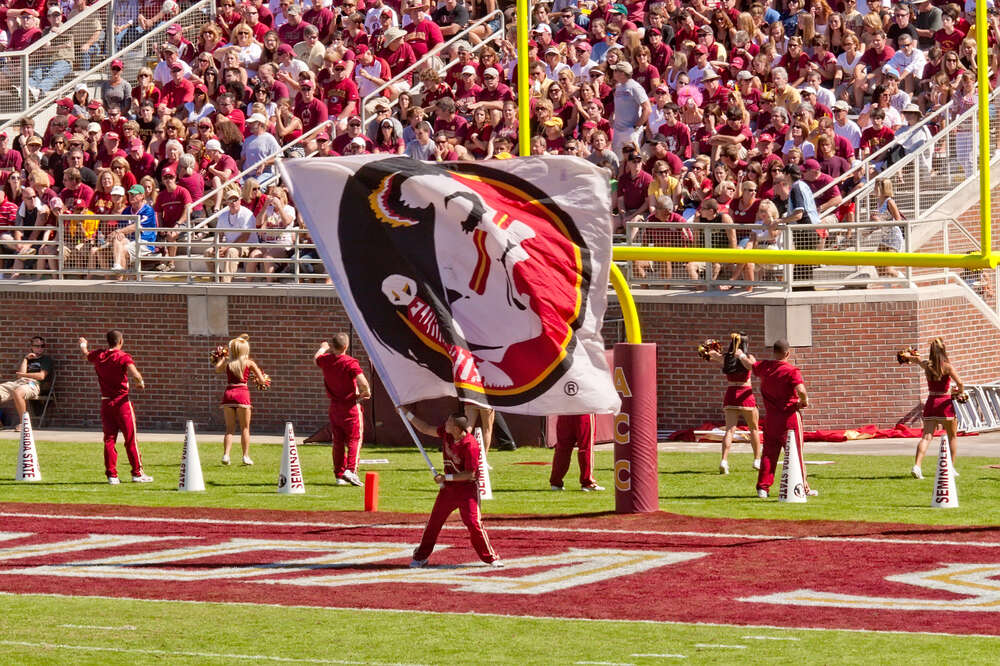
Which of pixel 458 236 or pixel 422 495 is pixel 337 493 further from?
pixel 458 236

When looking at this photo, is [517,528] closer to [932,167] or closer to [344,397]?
[344,397]

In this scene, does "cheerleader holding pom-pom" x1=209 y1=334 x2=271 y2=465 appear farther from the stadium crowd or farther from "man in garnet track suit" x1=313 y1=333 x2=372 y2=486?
the stadium crowd

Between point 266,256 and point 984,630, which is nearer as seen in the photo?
point 984,630

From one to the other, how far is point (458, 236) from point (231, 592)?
329 cm

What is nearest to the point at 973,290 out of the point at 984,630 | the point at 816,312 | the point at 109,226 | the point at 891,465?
the point at 816,312

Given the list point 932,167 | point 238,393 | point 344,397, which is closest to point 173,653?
point 344,397

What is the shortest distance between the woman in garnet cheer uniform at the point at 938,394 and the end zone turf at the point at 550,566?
3123 millimetres

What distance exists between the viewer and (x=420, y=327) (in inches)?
617

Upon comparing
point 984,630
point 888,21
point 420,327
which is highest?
point 888,21

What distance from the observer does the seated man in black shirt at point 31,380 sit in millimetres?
27281

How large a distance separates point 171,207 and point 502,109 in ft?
15.4

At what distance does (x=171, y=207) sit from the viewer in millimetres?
28234

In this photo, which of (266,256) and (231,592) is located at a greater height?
(266,256)

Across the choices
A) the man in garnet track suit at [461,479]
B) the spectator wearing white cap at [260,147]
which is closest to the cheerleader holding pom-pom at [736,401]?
the man in garnet track suit at [461,479]
